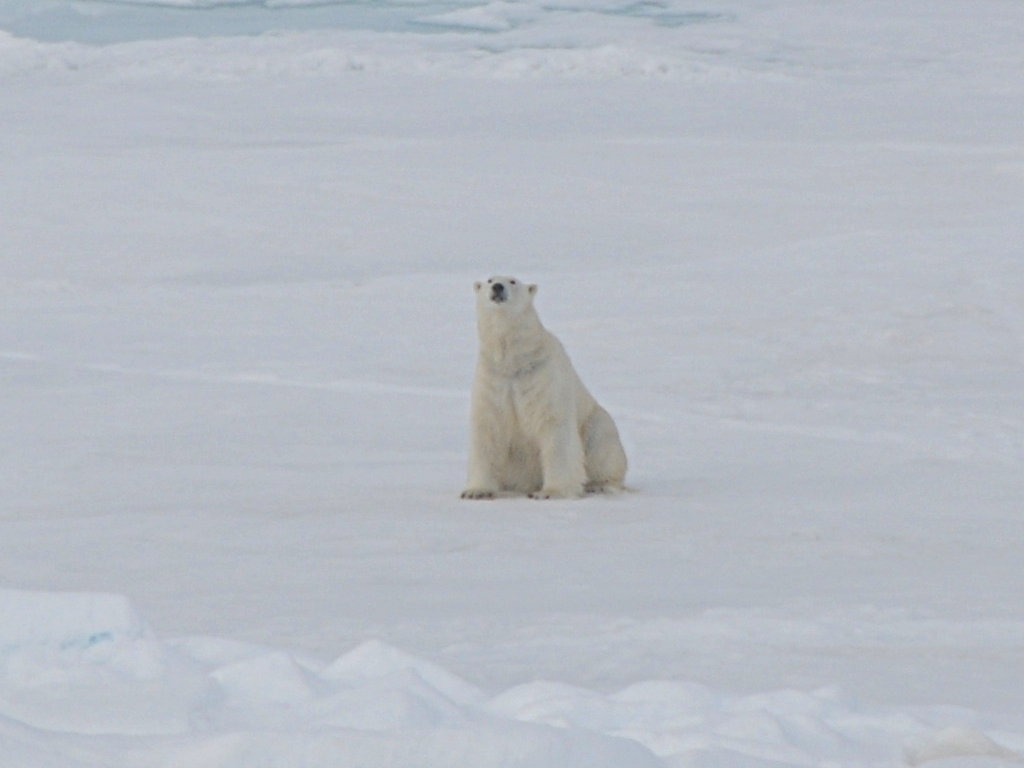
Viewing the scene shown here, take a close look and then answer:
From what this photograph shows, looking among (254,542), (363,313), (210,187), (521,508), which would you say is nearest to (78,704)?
(254,542)

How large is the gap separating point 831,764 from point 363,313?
23.2 ft

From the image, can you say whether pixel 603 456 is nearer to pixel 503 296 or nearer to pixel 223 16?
pixel 503 296

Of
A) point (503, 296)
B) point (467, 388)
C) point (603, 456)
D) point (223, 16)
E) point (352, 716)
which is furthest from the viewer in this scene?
point (223, 16)

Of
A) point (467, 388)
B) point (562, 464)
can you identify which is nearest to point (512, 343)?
point (562, 464)

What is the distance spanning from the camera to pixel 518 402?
5180mm

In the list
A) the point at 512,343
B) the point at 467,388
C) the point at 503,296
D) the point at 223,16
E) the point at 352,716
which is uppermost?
the point at 223,16

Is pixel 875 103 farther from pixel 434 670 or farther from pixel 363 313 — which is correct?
pixel 434 670

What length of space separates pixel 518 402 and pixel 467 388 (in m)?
2.45

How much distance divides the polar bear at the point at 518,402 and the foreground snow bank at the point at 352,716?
2.36 m

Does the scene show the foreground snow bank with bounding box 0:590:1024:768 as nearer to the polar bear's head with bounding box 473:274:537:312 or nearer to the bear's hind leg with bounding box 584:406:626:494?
the polar bear's head with bounding box 473:274:537:312

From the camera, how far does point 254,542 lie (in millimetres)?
4559

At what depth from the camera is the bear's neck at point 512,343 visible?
5.20m

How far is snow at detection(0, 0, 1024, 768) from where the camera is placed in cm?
252

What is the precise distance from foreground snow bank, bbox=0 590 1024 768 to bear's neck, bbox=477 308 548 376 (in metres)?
2.41
